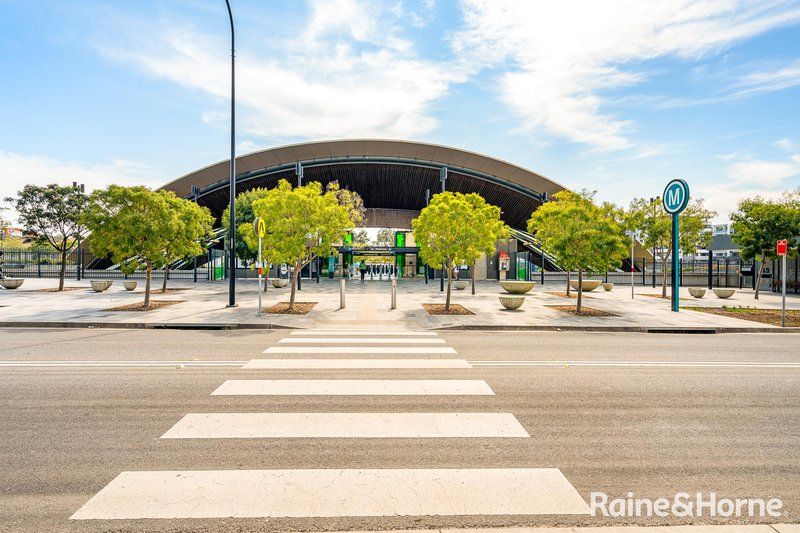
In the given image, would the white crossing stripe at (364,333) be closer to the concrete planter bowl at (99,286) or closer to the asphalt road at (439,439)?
the asphalt road at (439,439)

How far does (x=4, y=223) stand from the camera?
83.6ft

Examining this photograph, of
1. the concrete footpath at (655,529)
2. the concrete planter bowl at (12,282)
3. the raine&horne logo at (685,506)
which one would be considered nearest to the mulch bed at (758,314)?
the raine&horne logo at (685,506)

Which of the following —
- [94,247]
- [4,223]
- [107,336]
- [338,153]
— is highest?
[338,153]

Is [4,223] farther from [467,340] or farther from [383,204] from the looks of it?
[383,204]

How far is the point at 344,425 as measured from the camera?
15.0 feet

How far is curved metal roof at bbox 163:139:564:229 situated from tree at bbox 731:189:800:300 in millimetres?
26568

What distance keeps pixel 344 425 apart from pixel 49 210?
28968mm

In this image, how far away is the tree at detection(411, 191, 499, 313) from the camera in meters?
15.8

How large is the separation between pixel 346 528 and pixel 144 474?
1945 millimetres

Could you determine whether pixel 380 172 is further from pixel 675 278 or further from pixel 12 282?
pixel 675 278

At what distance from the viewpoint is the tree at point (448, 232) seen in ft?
51.7

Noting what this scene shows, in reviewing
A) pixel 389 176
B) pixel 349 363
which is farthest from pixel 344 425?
pixel 389 176

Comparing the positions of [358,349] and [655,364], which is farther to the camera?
[358,349]

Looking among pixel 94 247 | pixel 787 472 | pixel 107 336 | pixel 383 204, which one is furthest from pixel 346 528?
pixel 383 204
